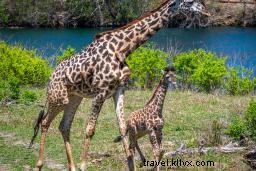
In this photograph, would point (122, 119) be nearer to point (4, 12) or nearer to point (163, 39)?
point (163, 39)

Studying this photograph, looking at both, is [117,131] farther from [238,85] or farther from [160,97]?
[238,85]

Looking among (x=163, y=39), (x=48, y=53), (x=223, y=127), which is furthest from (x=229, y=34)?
(x=223, y=127)

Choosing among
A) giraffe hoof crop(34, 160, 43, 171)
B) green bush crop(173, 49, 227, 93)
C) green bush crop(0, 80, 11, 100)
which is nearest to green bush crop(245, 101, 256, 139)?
giraffe hoof crop(34, 160, 43, 171)

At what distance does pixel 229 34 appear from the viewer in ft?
127

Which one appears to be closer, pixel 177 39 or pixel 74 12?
pixel 177 39

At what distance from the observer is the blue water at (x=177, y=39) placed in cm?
2929

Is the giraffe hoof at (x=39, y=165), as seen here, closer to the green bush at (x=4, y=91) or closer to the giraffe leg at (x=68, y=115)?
the giraffe leg at (x=68, y=115)

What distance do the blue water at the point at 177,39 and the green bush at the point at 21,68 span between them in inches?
353

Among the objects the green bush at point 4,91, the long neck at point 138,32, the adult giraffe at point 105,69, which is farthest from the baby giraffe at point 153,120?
the green bush at point 4,91

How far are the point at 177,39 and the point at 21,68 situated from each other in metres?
20.0

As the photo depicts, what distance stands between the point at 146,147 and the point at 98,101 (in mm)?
2375

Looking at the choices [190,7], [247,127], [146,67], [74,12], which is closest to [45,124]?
[190,7]

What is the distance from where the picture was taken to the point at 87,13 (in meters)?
45.0

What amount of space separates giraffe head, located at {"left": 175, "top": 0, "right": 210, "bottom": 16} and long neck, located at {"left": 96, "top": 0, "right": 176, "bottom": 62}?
0.28 feet
